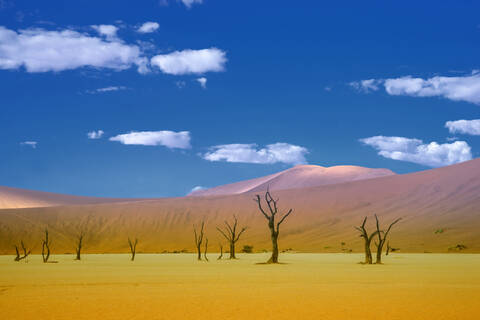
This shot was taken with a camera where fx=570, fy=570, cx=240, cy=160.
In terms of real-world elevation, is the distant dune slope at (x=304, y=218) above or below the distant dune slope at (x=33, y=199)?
below

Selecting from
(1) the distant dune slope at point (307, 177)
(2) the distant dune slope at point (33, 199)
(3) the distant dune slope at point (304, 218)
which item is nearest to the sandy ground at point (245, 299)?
(3) the distant dune slope at point (304, 218)

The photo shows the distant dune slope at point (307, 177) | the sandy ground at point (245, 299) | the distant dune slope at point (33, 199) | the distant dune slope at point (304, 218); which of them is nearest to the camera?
the sandy ground at point (245, 299)

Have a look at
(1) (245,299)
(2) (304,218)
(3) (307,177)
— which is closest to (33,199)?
(3) (307,177)

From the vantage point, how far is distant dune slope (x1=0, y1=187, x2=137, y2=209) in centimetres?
10762

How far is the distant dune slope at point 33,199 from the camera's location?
108 metres

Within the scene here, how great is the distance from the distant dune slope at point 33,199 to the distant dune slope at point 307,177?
3308 cm

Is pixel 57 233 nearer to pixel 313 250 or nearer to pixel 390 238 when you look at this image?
pixel 313 250

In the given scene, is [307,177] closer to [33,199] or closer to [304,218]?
[304,218]

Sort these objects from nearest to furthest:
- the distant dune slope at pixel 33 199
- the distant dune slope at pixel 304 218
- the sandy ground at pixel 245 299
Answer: the sandy ground at pixel 245 299, the distant dune slope at pixel 304 218, the distant dune slope at pixel 33 199

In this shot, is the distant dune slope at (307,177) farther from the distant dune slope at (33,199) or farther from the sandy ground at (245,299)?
the sandy ground at (245,299)

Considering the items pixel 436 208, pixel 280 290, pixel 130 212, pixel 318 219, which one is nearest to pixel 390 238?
pixel 436 208

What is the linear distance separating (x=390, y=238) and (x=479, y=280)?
140 feet

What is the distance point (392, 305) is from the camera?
11023 millimetres

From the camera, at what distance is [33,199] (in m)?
114
